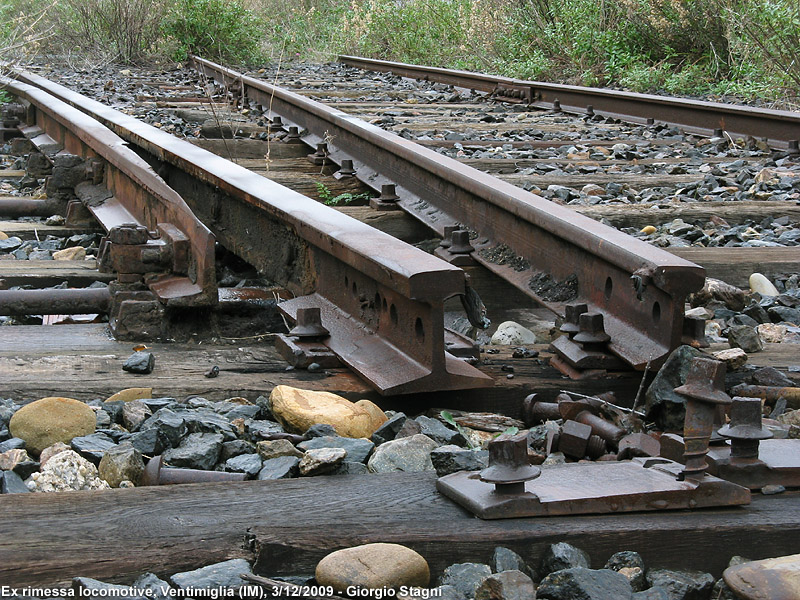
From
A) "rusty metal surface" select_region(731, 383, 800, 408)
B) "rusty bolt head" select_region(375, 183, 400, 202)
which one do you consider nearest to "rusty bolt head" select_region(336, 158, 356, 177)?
"rusty bolt head" select_region(375, 183, 400, 202)

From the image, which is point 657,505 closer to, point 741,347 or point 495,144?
point 741,347

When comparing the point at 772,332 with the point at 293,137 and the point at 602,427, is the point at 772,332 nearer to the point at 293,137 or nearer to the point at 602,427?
the point at 602,427

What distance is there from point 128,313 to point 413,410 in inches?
37.3

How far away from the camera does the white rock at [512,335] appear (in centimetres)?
313

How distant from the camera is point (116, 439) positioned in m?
2.01

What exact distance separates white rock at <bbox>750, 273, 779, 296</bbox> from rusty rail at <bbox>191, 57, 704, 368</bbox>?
79 cm

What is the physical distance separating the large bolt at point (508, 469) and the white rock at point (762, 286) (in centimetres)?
210

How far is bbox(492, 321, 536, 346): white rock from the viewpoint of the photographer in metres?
3.13

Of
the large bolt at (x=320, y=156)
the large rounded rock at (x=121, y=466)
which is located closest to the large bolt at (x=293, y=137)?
the large bolt at (x=320, y=156)

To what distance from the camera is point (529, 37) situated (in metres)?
14.1

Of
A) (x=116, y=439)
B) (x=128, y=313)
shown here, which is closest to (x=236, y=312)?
(x=128, y=313)

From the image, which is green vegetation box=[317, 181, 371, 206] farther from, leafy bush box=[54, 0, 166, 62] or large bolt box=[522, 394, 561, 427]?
leafy bush box=[54, 0, 166, 62]

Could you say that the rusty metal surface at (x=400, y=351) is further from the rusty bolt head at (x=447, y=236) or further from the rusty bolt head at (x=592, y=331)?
the rusty bolt head at (x=447, y=236)

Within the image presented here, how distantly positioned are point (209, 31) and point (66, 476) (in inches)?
533
